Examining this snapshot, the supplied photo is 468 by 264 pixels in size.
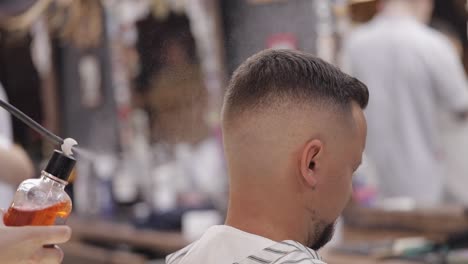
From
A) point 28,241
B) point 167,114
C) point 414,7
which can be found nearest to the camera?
point 28,241

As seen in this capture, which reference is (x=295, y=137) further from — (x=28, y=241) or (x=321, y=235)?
(x=28, y=241)

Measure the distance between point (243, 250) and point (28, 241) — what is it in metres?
0.34

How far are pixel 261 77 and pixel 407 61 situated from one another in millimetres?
2095

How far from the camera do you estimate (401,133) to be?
3273 mm

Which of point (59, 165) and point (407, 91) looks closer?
point (59, 165)

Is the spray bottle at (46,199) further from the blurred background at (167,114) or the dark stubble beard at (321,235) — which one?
the blurred background at (167,114)

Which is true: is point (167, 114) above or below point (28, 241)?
below

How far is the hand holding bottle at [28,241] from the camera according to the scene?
1239 mm

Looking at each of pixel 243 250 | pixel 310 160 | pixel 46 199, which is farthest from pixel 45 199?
pixel 310 160

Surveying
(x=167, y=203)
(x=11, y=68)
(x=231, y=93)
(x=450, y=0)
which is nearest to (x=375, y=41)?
(x=450, y=0)

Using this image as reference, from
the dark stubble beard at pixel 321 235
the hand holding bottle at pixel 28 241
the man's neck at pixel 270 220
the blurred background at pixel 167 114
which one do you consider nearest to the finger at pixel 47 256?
the hand holding bottle at pixel 28 241

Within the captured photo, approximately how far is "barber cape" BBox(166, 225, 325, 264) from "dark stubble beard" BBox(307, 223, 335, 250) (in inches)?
2.3

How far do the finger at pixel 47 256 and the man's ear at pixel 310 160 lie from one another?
0.42 meters

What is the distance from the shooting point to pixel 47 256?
127cm
